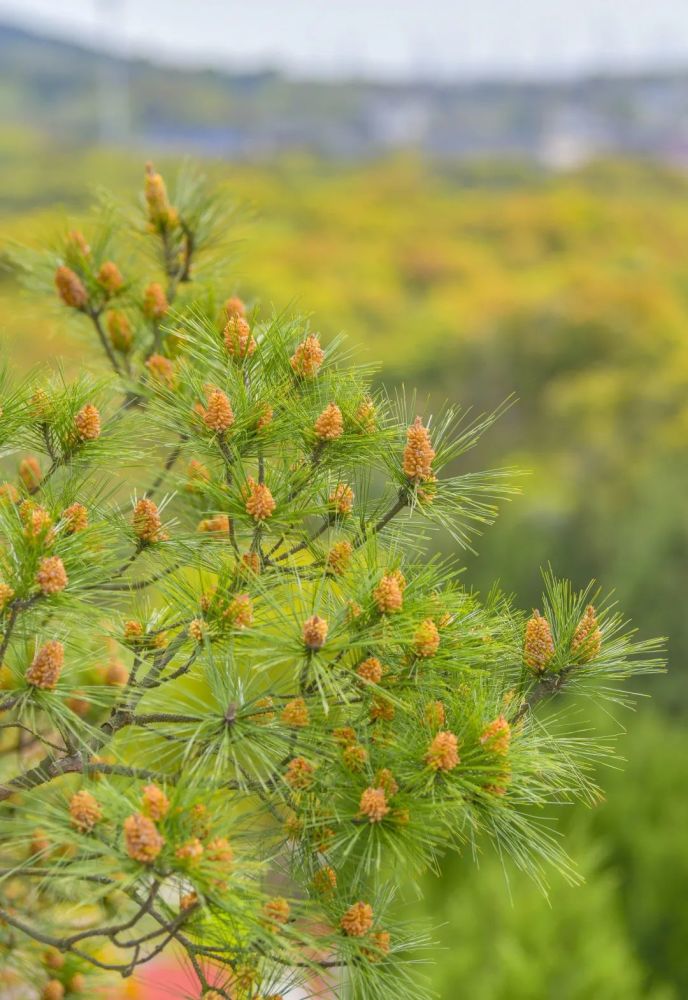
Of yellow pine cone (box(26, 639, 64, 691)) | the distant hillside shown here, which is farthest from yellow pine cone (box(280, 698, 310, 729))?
the distant hillside

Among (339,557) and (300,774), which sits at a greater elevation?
(339,557)

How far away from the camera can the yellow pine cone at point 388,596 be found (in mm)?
1055

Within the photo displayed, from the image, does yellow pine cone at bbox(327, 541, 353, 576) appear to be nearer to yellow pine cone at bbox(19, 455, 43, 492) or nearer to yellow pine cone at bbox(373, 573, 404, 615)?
yellow pine cone at bbox(373, 573, 404, 615)

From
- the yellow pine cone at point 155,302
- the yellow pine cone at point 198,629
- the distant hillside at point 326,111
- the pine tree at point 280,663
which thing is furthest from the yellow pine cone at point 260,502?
the distant hillside at point 326,111

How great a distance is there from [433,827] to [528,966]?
9.59ft

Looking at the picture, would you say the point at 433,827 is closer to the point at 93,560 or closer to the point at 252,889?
the point at 252,889

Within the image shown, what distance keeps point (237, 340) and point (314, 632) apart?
0.33m

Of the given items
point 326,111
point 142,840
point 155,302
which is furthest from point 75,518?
point 326,111

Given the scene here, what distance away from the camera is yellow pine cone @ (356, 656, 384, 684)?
1078mm

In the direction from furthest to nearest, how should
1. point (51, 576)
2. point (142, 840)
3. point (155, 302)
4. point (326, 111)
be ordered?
point (326, 111)
point (155, 302)
point (51, 576)
point (142, 840)

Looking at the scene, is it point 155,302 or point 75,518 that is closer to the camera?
point 75,518

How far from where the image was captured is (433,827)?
1.04m

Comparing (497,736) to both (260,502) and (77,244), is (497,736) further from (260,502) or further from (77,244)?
(77,244)

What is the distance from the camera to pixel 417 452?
1.13m
